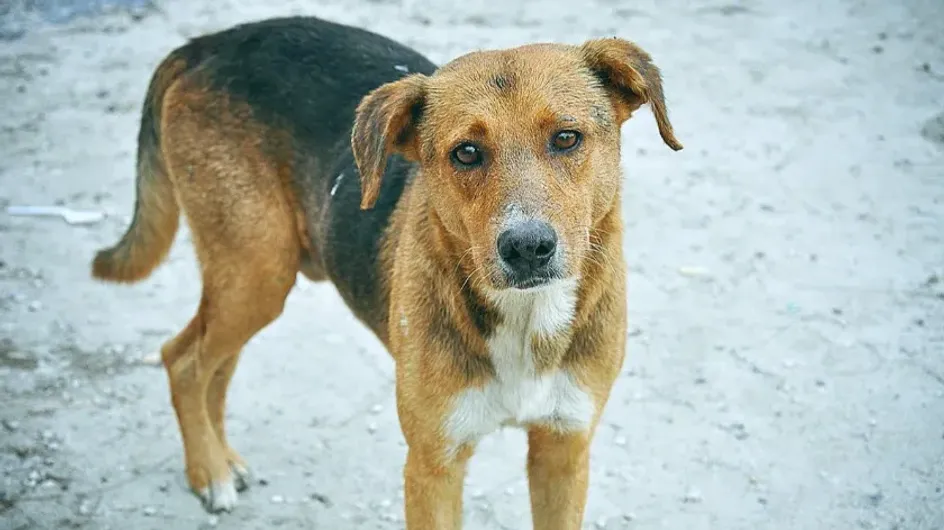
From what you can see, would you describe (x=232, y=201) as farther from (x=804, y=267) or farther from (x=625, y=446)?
(x=804, y=267)

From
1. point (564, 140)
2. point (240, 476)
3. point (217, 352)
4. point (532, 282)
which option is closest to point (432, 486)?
point (532, 282)

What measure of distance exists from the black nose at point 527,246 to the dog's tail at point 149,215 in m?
2.12

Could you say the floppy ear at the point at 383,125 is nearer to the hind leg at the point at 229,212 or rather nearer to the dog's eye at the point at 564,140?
the dog's eye at the point at 564,140

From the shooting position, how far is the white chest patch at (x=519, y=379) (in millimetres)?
3475

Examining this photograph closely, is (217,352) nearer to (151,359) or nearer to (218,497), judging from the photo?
(218,497)

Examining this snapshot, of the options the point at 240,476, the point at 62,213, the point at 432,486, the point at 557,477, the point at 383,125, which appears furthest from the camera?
the point at 62,213

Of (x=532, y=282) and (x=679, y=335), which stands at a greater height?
(x=532, y=282)

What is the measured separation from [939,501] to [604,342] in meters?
1.77

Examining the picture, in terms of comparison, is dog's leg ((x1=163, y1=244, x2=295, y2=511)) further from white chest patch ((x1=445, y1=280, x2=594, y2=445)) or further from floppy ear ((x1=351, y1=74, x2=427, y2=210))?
white chest patch ((x1=445, y1=280, x2=594, y2=445))

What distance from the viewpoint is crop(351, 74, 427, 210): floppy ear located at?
3.42 metres

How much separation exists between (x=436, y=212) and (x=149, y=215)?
1813 mm

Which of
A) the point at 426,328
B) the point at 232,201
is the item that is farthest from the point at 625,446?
the point at 232,201

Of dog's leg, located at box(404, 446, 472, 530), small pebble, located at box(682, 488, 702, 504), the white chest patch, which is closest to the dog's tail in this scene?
dog's leg, located at box(404, 446, 472, 530)

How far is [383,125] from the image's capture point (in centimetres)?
340
